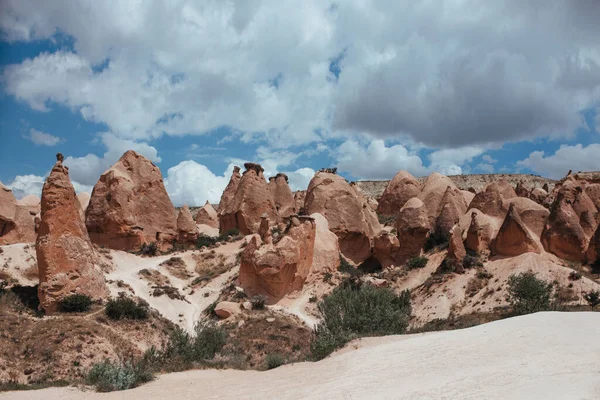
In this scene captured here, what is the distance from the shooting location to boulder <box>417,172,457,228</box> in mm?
32469

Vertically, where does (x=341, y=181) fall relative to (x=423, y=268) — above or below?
above

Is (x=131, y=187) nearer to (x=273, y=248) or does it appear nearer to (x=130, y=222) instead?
A: (x=130, y=222)

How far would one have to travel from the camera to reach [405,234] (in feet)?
92.2

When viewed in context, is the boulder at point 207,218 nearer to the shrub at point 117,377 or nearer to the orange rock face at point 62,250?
the orange rock face at point 62,250

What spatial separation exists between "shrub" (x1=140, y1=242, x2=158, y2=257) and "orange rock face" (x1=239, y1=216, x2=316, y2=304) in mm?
7463

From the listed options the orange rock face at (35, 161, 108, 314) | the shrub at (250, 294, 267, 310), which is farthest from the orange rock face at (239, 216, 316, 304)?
the orange rock face at (35, 161, 108, 314)

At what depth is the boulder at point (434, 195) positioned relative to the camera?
1278 inches

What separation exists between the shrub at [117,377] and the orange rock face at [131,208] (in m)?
18.9

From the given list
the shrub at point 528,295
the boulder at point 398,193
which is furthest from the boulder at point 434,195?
the shrub at point 528,295

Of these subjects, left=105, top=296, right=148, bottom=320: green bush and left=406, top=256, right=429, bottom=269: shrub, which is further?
left=406, top=256, right=429, bottom=269: shrub

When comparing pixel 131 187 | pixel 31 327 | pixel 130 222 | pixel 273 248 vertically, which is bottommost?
pixel 31 327

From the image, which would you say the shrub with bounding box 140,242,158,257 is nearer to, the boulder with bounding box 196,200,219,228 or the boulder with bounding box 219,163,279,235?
the boulder with bounding box 219,163,279,235

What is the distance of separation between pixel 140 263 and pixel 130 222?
2782 millimetres

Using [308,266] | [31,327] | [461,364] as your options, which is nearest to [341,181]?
[308,266]
